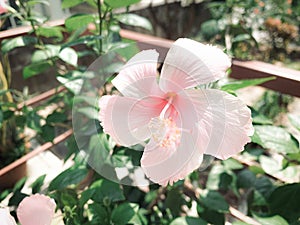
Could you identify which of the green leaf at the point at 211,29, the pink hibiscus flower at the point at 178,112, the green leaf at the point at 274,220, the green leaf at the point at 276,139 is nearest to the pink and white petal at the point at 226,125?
the pink hibiscus flower at the point at 178,112

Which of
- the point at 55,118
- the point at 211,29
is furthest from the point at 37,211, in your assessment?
the point at 211,29

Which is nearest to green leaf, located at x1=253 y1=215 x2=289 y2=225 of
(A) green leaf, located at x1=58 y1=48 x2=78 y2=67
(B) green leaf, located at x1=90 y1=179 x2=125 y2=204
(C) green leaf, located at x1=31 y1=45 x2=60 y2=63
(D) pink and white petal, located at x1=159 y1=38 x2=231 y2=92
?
(B) green leaf, located at x1=90 y1=179 x2=125 y2=204

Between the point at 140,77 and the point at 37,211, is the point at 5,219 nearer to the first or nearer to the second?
the point at 37,211

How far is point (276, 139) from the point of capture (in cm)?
78

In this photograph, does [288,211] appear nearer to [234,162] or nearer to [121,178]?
[234,162]

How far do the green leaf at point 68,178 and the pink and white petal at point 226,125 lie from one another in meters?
0.47

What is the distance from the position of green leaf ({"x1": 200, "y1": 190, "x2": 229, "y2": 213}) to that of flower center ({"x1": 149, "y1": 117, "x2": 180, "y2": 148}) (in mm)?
513

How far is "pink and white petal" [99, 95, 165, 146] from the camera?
506 mm

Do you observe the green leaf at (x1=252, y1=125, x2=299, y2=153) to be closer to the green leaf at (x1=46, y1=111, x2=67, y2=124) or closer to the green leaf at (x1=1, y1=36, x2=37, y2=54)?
the green leaf at (x1=46, y1=111, x2=67, y2=124)

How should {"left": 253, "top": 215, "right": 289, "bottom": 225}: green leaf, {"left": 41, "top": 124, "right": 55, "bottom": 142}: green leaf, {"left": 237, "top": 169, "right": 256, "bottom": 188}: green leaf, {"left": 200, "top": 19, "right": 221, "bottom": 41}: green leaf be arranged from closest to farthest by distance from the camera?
1. {"left": 253, "top": 215, "right": 289, "bottom": 225}: green leaf
2. {"left": 41, "top": 124, "right": 55, "bottom": 142}: green leaf
3. {"left": 237, "top": 169, "right": 256, "bottom": 188}: green leaf
4. {"left": 200, "top": 19, "right": 221, "bottom": 41}: green leaf

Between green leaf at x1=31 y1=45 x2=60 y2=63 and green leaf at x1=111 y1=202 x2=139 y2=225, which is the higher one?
green leaf at x1=31 y1=45 x2=60 y2=63

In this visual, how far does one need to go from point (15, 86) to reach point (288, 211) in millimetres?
1817

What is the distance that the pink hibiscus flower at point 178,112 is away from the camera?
46 cm

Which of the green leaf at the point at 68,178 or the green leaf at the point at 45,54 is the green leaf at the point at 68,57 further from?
the green leaf at the point at 68,178
